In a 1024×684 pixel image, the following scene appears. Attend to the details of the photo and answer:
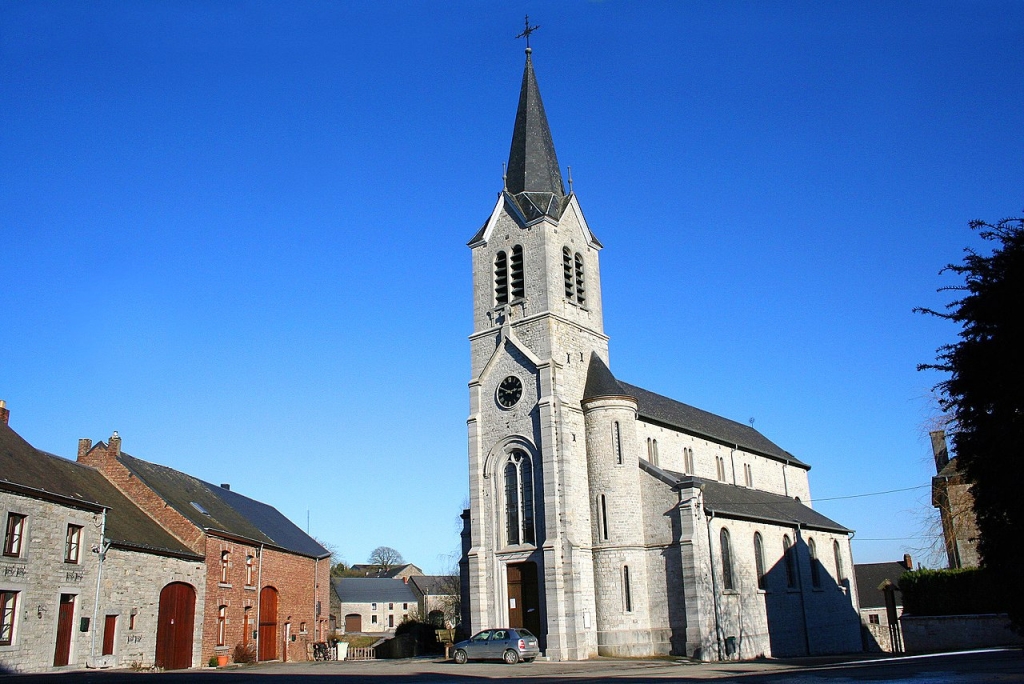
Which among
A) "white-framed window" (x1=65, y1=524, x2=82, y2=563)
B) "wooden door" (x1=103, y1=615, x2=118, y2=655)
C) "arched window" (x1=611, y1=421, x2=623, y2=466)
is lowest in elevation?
"wooden door" (x1=103, y1=615, x2=118, y2=655)

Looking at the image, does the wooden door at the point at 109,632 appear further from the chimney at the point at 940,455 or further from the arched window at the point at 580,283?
the chimney at the point at 940,455

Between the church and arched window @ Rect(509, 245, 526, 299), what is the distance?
7 cm

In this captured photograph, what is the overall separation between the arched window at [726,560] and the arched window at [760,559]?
2.54 meters

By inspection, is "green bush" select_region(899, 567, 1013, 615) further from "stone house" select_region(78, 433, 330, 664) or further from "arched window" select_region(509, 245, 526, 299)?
"stone house" select_region(78, 433, 330, 664)

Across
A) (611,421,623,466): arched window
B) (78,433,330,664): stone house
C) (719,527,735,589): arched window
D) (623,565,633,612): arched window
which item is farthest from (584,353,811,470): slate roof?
(78,433,330,664): stone house

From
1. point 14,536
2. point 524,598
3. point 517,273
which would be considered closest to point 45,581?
point 14,536

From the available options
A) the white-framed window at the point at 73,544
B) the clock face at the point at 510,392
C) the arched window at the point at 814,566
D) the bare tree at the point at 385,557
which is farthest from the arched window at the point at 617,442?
the bare tree at the point at 385,557

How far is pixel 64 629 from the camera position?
92.4ft

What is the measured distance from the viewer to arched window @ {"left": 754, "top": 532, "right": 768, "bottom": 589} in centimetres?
3766

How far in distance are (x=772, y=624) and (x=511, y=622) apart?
39.0ft

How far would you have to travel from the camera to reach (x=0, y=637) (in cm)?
2538

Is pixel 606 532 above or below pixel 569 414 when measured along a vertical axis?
below

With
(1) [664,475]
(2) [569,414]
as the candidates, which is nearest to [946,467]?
(1) [664,475]

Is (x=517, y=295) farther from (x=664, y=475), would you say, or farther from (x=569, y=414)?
(x=664, y=475)
